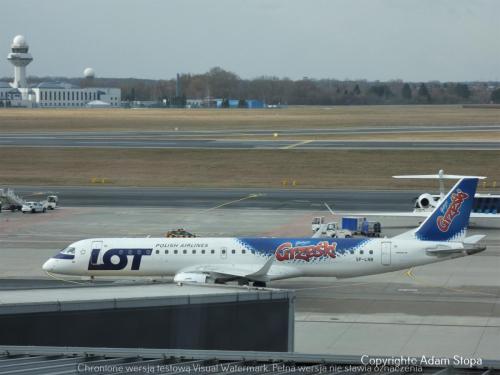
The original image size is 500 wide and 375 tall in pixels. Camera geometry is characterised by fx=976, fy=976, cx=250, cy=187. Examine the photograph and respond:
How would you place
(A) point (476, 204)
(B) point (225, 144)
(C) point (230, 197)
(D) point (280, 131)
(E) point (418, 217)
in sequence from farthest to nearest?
(D) point (280, 131) → (B) point (225, 144) → (C) point (230, 197) → (A) point (476, 204) → (E) point (418, 217)

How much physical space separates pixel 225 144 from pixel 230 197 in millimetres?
50456

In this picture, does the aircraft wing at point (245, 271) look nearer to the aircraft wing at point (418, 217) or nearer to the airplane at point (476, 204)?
the aircraft wing at point (418, 217)

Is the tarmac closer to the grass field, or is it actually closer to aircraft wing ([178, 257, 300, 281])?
aircraft wing ([178, 257, 300, 281])

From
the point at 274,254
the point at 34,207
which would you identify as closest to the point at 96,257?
the point at 274,254

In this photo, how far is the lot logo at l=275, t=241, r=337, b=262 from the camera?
165 ft

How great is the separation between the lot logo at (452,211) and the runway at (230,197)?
33.0 metres

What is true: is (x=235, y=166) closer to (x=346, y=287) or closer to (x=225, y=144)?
(x=225, y=144)

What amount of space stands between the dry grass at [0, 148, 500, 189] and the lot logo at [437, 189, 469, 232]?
166 ft

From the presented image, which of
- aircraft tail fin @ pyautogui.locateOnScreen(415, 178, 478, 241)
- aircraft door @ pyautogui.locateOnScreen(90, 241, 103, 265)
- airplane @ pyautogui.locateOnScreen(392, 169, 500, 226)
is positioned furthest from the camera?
airplane @ pyautogui.locateOnScreen(392, 169, 500, 226)

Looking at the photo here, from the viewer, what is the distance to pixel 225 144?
480 feet

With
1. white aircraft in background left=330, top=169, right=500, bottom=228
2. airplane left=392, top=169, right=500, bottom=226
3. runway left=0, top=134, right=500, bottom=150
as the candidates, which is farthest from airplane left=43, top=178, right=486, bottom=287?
runway left=0, top=134, right=500, bottom=150

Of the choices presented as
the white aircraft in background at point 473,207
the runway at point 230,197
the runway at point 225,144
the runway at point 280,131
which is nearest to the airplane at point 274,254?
the white aircraft in background at point 473,207

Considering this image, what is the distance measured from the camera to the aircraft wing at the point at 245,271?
50.2m

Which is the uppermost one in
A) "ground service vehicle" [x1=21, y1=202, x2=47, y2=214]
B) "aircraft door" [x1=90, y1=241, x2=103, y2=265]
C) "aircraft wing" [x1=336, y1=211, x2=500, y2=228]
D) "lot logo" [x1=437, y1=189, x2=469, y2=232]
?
"lot logo" [x1=437, y1=189, x2=469, y2=232]
